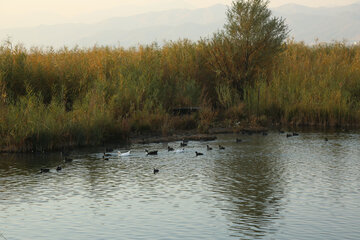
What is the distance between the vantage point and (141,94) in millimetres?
20531

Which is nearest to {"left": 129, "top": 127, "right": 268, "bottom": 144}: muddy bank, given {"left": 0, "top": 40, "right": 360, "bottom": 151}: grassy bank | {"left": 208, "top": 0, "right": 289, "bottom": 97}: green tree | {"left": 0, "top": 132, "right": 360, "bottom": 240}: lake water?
{"left": 0, "top": 40, "right": 360, "bottom": 151}: grassy bank

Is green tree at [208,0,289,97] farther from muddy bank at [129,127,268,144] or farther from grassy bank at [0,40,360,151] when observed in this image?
muddy bank at [129,127,268,144]

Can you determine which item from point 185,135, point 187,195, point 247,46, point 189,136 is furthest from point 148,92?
point 187,195

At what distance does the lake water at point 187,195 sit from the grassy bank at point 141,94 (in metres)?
1.19

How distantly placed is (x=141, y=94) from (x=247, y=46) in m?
6.88

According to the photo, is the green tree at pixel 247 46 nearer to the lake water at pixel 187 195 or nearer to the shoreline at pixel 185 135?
the shoreline at pixel 185 135

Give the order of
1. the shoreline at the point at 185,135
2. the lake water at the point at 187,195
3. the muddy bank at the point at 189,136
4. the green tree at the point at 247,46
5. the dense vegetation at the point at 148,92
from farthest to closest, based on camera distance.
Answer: the green tree at the point at 247,46 → the muddy bank at the point at 189,136 → the dense vegetation at the point at 148,92 → the shoreline at the point at 185,135 → the lake water at the point at 187,195

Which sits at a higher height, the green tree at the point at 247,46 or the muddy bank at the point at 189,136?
the green tree at the point at 247,46

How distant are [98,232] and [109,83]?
13033 mm

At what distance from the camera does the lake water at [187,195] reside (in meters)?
8.45

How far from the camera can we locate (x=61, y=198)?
1059 cm

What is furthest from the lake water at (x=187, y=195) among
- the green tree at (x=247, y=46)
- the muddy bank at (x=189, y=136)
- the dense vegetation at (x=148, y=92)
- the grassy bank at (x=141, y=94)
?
the green tree at (x=247, y=46)

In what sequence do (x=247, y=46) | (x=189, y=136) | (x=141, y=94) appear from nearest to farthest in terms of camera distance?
Result: (x=189, y=136) < (x=141, y=94) < (x=247, y=46)

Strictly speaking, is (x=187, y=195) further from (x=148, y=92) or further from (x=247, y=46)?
(x=247, y=46)
